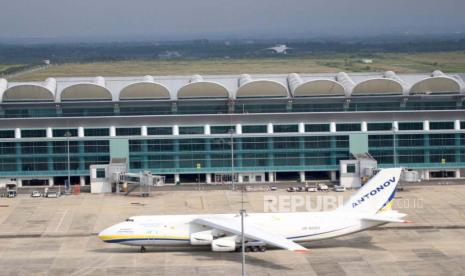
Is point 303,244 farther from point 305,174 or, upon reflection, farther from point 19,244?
point 305,174

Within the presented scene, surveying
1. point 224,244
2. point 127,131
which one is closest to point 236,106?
point 127,131

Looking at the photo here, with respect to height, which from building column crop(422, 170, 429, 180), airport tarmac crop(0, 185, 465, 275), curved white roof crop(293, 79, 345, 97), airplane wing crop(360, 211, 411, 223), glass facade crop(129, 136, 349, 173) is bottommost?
airport tarmac crop(0, 185, 465, 275)

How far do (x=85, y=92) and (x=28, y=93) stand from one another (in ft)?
26.1

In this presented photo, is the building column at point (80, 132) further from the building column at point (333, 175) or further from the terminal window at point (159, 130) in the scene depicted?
the building column at point (333, 175)

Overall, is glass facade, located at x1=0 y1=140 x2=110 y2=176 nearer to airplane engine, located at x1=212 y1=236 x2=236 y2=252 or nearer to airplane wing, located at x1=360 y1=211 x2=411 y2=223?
airplane engine, located at x1=212 y1=236 x2=236 y2=252

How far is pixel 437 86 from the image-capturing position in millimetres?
150125

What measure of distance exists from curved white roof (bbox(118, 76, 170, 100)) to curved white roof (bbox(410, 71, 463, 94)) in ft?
114

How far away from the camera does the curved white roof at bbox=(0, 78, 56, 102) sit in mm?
148750

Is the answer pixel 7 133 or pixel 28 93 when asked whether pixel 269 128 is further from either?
pixel 7 133

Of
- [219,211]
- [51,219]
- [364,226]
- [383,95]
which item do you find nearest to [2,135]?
[51,219]

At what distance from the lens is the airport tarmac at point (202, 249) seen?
9475cm

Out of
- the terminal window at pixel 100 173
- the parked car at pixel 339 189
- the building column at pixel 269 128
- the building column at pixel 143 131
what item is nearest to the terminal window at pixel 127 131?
the building column at pixel 143 131

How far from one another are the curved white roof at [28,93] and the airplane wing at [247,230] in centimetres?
5422

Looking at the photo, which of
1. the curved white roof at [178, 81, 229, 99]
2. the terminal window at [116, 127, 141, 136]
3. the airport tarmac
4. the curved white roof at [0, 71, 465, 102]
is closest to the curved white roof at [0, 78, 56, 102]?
the curved white roof at [0, 71, 465, 102]
